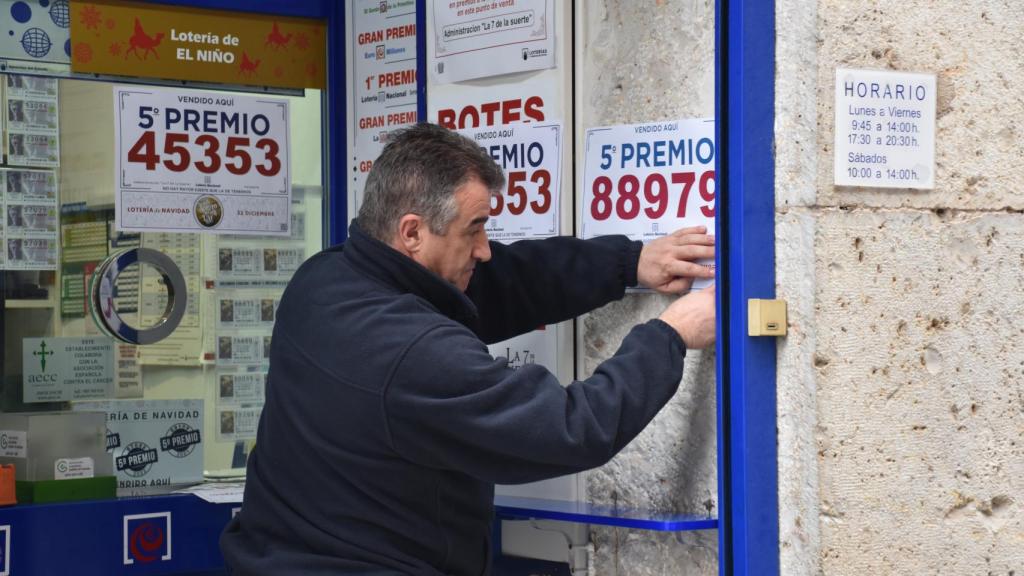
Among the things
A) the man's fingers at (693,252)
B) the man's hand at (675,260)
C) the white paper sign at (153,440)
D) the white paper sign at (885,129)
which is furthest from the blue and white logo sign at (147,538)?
the white paper sign at (885,129)

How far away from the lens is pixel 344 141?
4961 mm

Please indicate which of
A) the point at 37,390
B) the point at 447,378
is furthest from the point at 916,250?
the point at 37,390

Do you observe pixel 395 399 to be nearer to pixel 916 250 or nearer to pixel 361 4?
pixel 916 250

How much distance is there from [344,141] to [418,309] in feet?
5.83

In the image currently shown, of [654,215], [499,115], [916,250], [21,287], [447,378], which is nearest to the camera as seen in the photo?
[447,378]

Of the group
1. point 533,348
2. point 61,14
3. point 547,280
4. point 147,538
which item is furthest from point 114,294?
point 547,280

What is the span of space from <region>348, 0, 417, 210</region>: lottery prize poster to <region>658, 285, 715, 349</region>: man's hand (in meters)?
1.47

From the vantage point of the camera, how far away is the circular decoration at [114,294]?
4652 millimetres

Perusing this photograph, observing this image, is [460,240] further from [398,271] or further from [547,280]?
[547,280]

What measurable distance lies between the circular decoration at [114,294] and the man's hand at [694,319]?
1.95m

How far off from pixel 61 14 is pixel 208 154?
62cm

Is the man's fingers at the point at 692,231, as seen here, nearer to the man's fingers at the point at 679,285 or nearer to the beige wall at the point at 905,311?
the man's fingers at the point at 679,285

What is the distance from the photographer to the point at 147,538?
4.54 m

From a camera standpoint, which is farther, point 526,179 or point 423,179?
point 526,179
